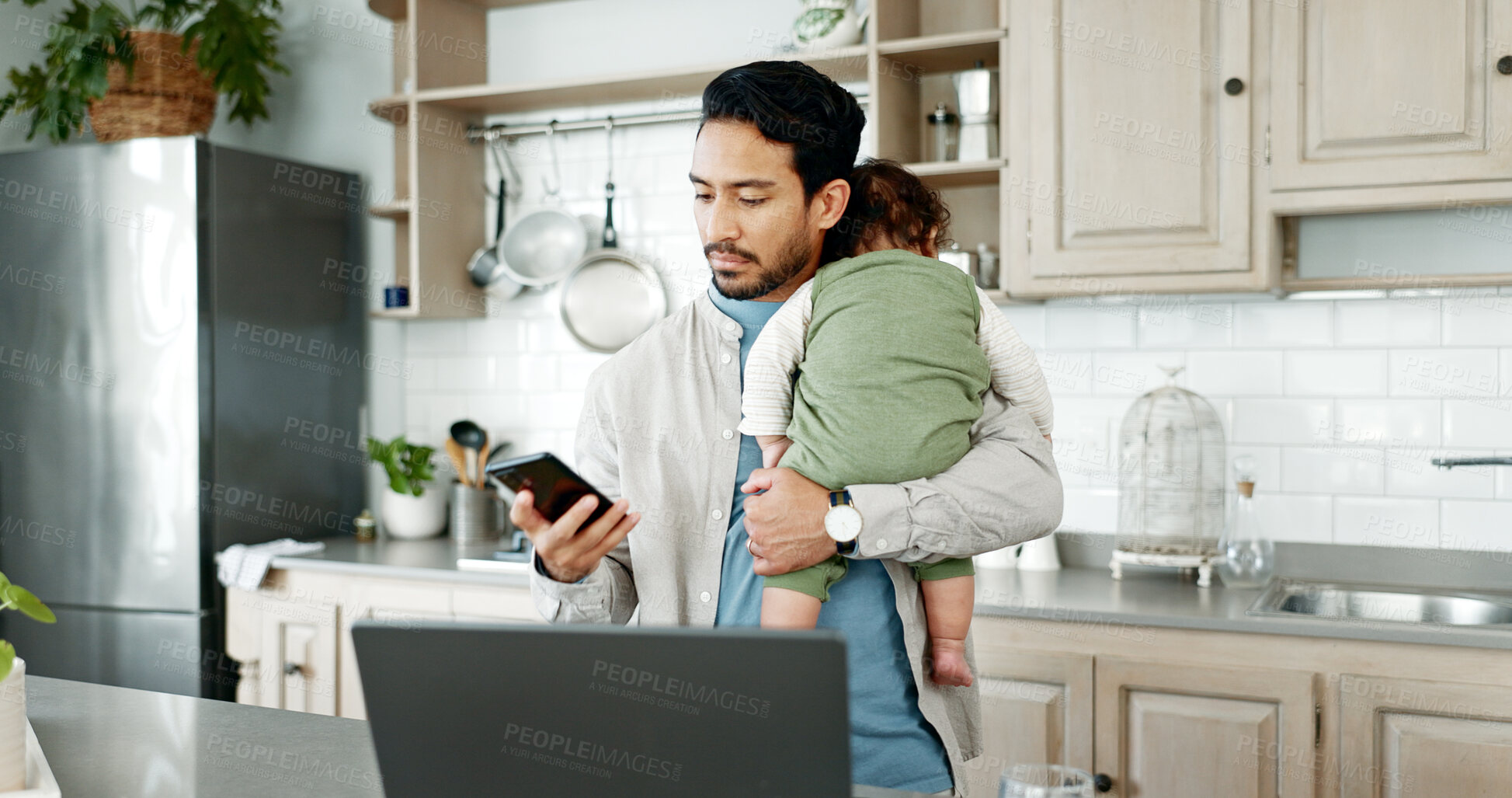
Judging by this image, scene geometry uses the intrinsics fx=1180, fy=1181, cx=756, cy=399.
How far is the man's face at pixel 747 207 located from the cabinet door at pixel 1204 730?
4.13ft

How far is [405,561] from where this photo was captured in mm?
2959

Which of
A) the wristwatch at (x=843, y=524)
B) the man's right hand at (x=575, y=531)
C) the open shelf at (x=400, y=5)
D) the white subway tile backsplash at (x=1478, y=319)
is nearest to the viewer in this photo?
the man's right hand at (x=575, y=531)

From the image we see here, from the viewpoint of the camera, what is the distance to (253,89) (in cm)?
328

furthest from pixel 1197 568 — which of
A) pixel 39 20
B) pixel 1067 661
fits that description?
pixel 39 20

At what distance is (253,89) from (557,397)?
3.91ft

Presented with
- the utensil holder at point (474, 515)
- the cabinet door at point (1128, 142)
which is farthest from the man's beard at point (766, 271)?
the utensil holder at point (474, 515)

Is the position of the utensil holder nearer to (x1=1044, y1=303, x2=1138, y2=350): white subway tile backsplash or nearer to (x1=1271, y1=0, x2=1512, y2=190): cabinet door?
→ (x1=1044, y1=303, x2=1138, y2=350): white subway tile backsplash

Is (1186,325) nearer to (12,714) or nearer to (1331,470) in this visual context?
(1331,470)

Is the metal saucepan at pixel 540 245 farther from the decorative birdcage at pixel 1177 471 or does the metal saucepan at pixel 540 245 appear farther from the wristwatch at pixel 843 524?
the wristwatch at pixel 843 524

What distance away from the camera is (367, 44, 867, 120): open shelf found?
2.92 metres

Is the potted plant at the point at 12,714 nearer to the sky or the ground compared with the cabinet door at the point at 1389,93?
nearer to the ground

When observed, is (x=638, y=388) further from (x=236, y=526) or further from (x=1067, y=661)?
(x=236, y=526)

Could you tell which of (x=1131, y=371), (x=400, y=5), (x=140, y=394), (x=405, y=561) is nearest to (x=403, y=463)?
(x=405, y=561)

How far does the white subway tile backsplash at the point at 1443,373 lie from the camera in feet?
8.34
